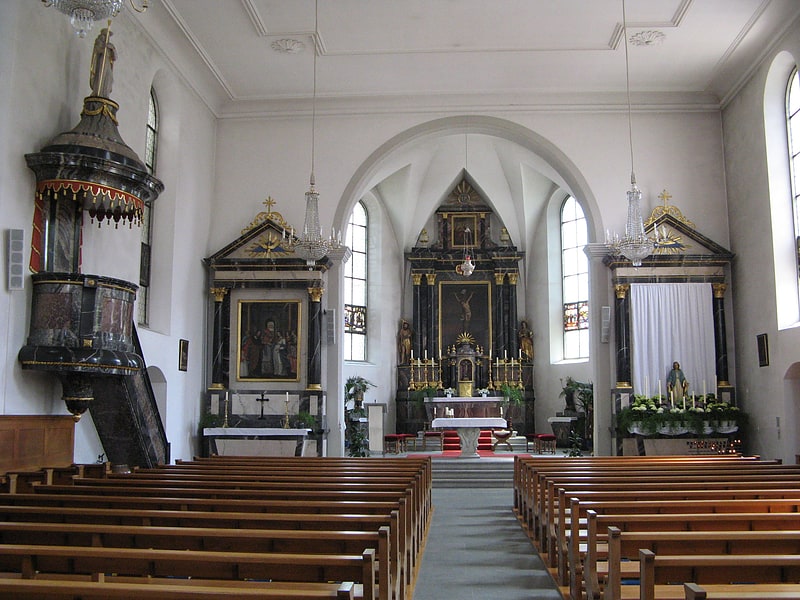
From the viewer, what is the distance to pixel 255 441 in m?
14.5

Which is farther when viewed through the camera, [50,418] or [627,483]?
[50,418]

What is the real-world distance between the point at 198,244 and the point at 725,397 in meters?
10.7

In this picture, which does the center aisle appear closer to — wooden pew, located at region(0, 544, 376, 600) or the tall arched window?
wooden pew, located at region(0, 544, 376, 600)

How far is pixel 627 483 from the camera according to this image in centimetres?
744

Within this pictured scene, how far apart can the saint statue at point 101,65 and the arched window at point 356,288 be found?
40.5 ft

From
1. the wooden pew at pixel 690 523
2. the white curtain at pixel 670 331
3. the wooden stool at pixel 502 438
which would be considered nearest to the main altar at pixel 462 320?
the wooden stool at pixel 502 438

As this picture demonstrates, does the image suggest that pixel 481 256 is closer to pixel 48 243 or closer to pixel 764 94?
pixel 764 94

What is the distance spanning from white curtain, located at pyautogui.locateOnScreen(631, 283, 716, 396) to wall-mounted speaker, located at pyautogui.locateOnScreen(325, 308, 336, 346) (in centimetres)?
591

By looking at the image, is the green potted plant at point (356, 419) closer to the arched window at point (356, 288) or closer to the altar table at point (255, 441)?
the arched window at point (356, 288)

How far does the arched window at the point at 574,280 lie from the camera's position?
2178 cm

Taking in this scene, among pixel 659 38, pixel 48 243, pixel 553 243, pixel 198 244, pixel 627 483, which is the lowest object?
pixel 627 483

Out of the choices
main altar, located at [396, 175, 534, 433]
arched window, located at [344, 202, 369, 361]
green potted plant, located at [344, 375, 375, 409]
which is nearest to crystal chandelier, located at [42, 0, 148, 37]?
green potted plant, located at [344, 375, 375, 409]

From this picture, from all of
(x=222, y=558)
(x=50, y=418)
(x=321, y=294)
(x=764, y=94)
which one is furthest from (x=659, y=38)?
(x=222, y=558)

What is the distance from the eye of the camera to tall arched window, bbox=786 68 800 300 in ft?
42.5
